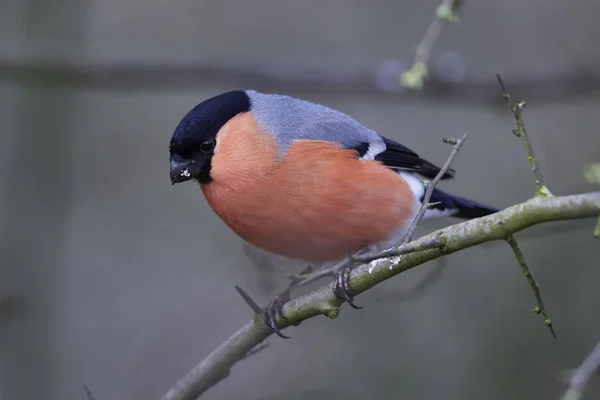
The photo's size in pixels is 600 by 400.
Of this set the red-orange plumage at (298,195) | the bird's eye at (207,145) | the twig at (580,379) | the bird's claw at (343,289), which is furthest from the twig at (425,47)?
the twig at (580,379)

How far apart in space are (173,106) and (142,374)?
2.18 m

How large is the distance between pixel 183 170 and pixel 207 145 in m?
0.13

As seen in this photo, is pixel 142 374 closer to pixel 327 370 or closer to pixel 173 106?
pixel 327 370

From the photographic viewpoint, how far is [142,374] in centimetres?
402

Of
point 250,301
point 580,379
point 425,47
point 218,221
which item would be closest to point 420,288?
point 250,301

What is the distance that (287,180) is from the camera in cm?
274

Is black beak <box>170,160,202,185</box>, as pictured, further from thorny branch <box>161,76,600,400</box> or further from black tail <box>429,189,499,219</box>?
black tail <box>429,189,499,219</box>

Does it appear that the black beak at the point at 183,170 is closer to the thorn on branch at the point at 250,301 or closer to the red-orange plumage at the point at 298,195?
the red-orange plumage at the point at 298,195

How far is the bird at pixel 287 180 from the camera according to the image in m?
2.74

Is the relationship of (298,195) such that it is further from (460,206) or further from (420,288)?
(460,206)

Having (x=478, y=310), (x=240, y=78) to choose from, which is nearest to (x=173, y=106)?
(x=240, y=78)

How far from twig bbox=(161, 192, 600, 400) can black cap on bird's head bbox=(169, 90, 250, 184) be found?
2.14ft

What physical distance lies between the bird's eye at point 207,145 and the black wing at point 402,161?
0.71m

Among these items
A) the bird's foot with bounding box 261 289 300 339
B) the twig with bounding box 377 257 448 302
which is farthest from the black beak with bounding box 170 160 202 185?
the twig with bounding box 377 257 448 302
